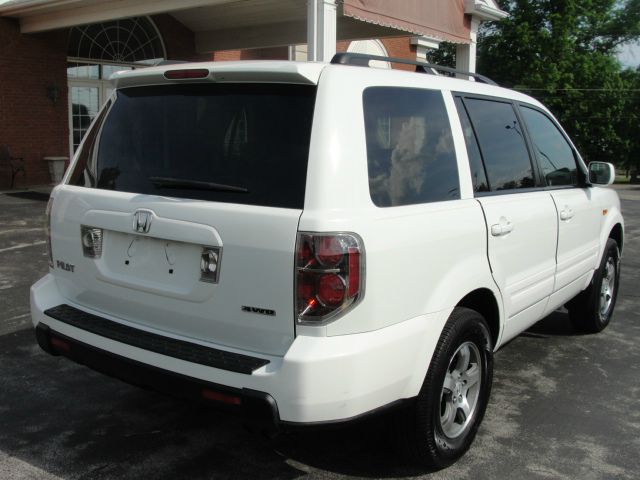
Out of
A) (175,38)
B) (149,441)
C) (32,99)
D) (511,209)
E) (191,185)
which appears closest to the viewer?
(191,185)

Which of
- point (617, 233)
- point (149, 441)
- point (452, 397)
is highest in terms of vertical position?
point (617, 233)

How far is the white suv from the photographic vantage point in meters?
2.50

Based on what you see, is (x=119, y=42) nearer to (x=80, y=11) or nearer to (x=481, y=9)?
(x=80, y=11)

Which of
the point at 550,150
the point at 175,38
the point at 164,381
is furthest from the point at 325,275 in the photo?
the point at 175,38

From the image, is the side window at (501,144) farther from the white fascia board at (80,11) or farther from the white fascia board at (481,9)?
the white fascia board at (481,9)

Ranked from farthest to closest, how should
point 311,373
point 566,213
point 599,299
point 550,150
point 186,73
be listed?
point 599,299 < point 550,150 < point 566,213 < point 186,73 < point 311,373

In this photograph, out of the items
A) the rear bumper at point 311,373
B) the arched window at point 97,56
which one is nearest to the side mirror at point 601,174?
the rear bumper at point 311,373

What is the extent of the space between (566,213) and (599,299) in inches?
53.5

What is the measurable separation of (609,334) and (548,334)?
530mm

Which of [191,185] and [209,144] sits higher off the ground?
[209,144]

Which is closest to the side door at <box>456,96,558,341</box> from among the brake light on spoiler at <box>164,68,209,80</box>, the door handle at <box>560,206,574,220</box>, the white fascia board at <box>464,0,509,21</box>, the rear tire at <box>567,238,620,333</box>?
the door handle at <box>560,206,574,220</box>

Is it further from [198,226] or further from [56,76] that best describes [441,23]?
[198,226]

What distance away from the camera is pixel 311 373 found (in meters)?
2.42

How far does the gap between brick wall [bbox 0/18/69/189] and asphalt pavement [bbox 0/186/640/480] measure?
408 inches
